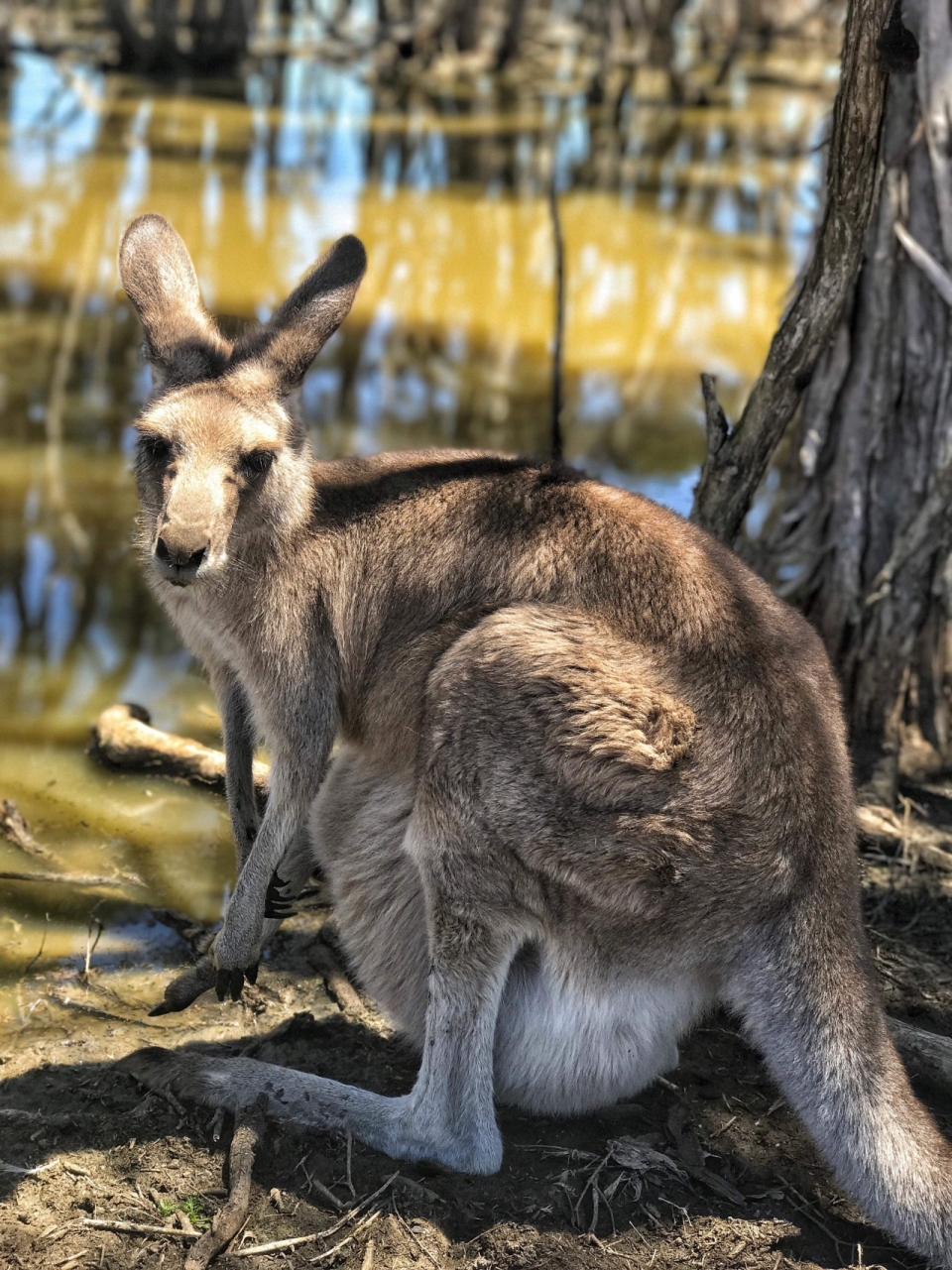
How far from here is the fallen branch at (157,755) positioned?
469 centimetres

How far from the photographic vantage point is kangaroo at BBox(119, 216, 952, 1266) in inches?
117

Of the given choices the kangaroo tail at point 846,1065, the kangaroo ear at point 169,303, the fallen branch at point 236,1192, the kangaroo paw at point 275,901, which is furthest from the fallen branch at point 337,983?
the kangaroo ear at point 169,303

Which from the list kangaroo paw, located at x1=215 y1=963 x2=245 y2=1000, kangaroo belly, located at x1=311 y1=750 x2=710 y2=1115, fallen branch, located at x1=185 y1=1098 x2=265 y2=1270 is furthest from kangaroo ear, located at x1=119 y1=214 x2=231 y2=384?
fallen branch, located at x1=185 y1=1098 x2=265 y2=1270

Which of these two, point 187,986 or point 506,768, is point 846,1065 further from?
point 187,986

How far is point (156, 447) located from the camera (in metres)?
3.31

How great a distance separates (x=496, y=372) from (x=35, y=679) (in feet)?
13.9

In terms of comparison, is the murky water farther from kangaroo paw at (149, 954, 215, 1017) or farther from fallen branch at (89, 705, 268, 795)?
kangaroo paw at (149, 954, 215, 1017)

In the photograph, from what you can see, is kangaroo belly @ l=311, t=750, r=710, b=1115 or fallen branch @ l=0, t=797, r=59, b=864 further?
fallen branch @ l=0, t=797, r=59, b=864

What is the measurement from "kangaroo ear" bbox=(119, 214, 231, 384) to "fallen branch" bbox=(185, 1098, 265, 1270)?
178 cm

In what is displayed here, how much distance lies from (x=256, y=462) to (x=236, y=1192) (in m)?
1.67

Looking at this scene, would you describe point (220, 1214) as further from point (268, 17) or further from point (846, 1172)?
point (268, 17)

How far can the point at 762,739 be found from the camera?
3.05 metres

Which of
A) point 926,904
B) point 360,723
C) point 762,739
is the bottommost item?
point 926,904

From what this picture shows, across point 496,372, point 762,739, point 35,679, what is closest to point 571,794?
point 762,739
